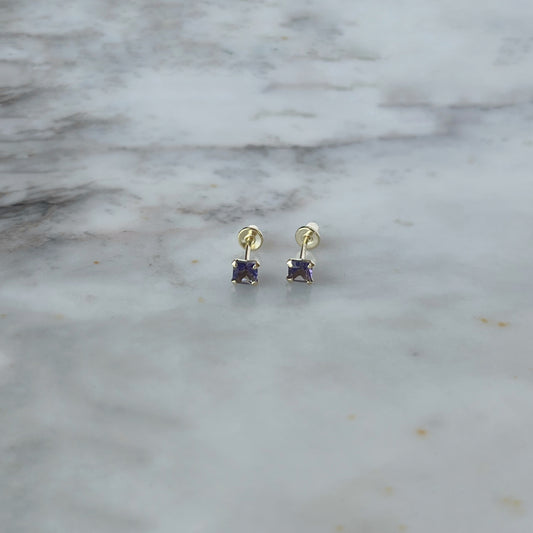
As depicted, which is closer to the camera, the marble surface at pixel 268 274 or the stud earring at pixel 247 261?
Answer: the marble surface at pixel 268 274

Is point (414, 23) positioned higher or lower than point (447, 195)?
higher

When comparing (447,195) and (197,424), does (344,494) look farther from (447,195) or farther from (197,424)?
(447,195)

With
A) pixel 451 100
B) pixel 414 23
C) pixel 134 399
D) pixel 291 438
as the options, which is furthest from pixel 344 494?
pixel 414 23

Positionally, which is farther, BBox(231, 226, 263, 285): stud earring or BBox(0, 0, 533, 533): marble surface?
BBox(231, 226, 263, 285): stud earring

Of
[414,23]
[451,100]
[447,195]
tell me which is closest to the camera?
[447,195]
